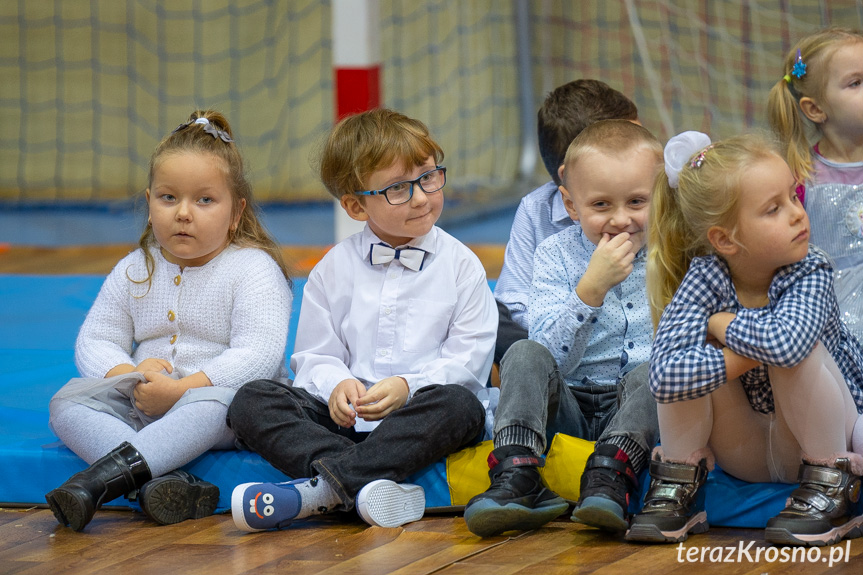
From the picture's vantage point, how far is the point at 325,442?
4.96ft

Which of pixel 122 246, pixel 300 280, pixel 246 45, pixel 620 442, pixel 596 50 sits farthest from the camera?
pixel 246 45

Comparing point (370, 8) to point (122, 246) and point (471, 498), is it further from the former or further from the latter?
point (471, 498)

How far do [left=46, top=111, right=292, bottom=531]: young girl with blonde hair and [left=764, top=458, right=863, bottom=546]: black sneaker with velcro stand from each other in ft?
2.62

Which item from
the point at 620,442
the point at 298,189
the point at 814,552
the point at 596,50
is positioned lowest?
the point at 814,552

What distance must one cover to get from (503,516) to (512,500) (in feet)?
0.11

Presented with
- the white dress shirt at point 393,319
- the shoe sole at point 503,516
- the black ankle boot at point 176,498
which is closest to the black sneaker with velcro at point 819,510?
the shoe sole at point 503,516

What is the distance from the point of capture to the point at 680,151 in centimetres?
139

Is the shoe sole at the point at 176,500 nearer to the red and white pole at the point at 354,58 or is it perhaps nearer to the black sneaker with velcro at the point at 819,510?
the black sneaker with velcro at the point at 819,510

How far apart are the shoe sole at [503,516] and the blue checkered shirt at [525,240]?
0.47m

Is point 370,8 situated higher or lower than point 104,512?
higher

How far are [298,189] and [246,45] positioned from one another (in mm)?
666

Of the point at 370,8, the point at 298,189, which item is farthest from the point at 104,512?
the point at 298,189

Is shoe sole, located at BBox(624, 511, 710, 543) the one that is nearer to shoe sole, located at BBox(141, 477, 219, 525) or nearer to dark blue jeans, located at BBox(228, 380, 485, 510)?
A: dark blue jeans, located at BBox(228, 380, 485, 510)

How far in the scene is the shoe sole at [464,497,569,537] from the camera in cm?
135
